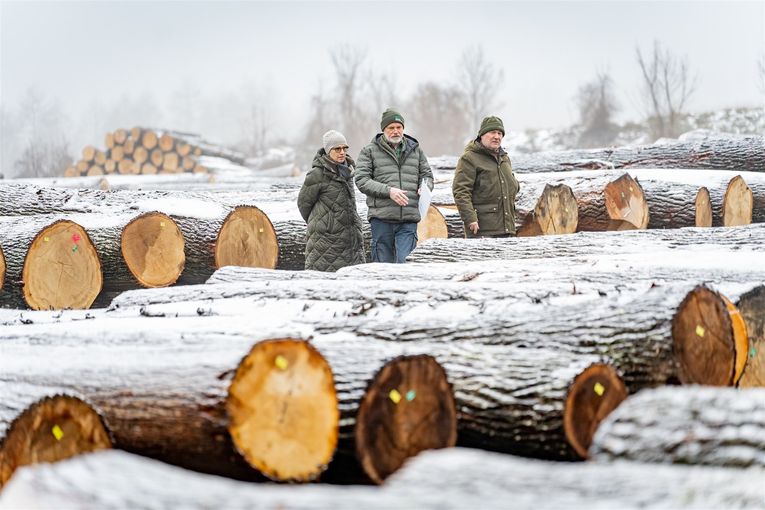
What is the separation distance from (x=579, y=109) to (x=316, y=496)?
2531cm

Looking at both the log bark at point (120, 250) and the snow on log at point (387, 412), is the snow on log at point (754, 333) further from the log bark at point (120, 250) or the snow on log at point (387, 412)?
the log bark at point (120, 250)

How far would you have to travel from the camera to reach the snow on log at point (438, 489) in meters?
1.81

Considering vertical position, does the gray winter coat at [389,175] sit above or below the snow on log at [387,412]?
above

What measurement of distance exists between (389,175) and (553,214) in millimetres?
1484

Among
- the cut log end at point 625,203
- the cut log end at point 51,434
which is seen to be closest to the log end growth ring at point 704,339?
the cut log end at point 51,434

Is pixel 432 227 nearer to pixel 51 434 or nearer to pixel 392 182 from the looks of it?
pixel 392 182

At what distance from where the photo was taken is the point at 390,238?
236 inches

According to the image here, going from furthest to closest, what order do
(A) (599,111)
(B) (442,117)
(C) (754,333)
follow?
(B) (442,117) < (A) (599,111) < (C) (754,333)

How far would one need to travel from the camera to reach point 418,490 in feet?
6.24

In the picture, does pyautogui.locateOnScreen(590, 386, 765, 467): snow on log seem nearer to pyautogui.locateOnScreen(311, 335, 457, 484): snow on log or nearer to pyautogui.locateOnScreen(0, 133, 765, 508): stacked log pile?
pyautogui.locateOnScreen(0, 133, 765, 508): stacked log pile

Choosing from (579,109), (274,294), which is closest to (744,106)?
(579,109)

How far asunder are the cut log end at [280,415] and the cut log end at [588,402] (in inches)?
30.3

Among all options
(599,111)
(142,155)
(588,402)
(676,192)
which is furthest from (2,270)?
(599,111)

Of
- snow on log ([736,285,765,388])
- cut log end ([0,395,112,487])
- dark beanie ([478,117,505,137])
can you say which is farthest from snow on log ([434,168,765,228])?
cut log end ([0,395,112,487])
